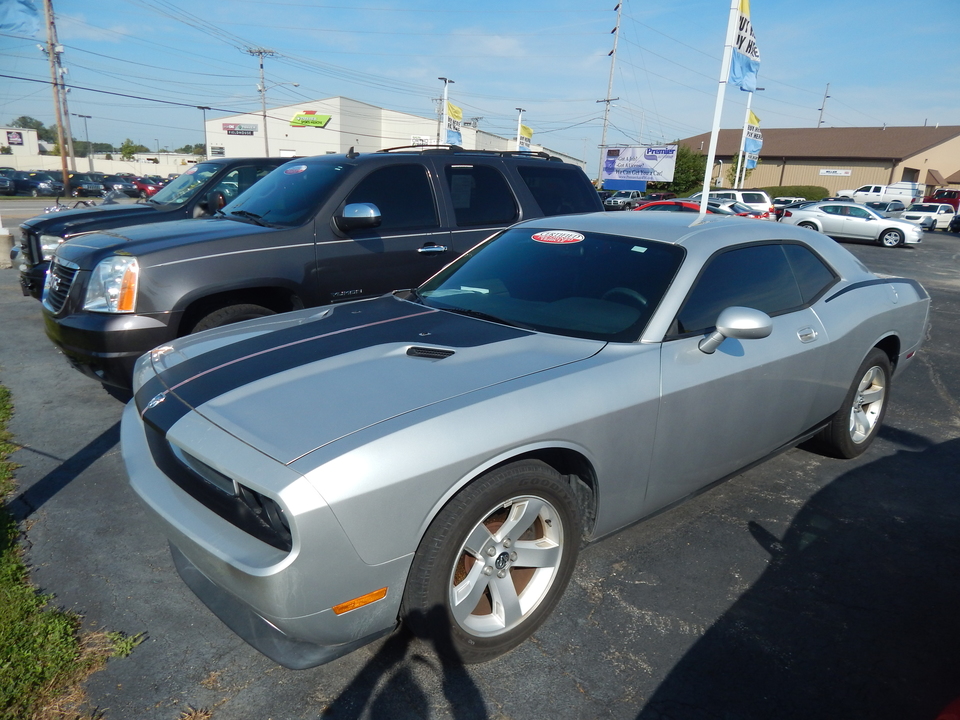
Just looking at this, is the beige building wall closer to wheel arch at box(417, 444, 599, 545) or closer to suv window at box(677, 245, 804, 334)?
suv window at box(677, 245, 804, 334)

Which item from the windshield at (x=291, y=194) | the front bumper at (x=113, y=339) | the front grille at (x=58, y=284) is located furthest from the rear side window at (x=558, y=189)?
the front grille at (x=58, y=284)

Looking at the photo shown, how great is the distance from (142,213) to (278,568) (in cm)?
685

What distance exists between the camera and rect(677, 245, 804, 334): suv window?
304 centimetres

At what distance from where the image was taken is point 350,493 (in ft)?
6.28

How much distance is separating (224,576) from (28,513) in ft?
6.86

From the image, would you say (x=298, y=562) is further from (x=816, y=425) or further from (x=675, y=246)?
(x=816, y=425)

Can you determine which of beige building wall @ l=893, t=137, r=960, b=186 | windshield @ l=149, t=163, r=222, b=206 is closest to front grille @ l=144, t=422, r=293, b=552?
windshield @ l=149, t=163, r=222, b=206

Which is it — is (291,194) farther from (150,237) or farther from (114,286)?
(114,286)

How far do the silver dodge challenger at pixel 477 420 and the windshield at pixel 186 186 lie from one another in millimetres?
5596

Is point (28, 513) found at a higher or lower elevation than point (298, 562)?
lower

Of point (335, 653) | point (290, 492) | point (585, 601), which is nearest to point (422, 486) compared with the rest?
point (290, 492)

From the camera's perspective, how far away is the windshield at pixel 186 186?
8.02m

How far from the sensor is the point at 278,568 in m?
1.91

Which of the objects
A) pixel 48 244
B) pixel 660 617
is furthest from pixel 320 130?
pixel 660 617
